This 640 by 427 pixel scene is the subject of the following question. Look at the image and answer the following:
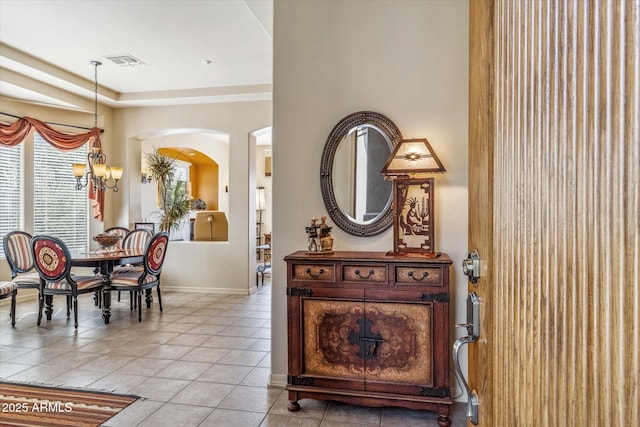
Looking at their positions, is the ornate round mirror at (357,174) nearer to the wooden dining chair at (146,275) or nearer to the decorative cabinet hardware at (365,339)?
the decorative cabinet hardware at (365,339)

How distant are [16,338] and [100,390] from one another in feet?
6.52

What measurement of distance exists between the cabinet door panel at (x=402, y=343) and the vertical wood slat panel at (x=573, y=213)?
178 centimetres

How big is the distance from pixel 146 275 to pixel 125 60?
279cm

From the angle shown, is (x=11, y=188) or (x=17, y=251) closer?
(x=17, y=251)

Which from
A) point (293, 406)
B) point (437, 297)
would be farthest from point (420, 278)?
point (293, 406)

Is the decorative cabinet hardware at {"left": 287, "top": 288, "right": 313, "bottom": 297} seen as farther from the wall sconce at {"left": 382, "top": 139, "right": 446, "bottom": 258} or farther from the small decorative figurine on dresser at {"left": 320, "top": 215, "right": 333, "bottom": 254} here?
the wall sconce at {"left": 382, "top": 139, "right": 446, "bottom": 258}

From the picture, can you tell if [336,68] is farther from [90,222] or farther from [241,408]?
[90,222]

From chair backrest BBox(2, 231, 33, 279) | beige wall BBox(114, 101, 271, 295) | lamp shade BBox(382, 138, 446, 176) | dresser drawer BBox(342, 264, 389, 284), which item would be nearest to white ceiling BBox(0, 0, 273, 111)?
beige wall BBox(114, 101, 271, 295)

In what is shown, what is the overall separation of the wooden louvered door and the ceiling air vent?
5301 millimetres

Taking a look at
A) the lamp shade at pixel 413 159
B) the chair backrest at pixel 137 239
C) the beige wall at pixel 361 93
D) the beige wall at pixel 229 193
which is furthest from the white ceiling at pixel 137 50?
the chair backrest at pixel 137 239

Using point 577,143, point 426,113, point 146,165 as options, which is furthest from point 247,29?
point 146,165

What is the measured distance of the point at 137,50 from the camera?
4816 mm

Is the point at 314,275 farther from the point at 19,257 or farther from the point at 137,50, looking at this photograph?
the point at 19,257

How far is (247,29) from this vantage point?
4246 mm
